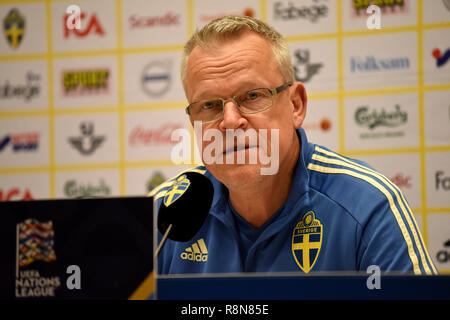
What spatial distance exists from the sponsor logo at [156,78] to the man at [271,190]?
3.61ft

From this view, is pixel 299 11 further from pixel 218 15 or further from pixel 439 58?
pixel 439 58

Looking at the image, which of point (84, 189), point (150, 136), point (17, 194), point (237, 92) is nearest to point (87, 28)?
point (150, 136)

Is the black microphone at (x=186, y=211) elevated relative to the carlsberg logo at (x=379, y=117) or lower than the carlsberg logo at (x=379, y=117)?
lower

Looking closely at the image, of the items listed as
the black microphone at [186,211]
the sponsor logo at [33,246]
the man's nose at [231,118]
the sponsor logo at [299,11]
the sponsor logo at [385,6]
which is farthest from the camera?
the sponsor logo at [299,11]

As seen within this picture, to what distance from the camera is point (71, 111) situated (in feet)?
8.32

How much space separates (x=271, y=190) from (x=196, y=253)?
0.88ft

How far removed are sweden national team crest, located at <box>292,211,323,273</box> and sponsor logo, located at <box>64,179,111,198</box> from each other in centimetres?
148

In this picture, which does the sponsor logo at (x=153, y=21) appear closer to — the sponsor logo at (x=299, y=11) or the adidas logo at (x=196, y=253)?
the sponsor logo at (x=299, y=11)

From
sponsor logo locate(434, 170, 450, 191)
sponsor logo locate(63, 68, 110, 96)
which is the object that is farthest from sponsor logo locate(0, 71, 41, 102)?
sponsor logo locate(434, 170, 450, 191)

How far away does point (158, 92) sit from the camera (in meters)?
2.51

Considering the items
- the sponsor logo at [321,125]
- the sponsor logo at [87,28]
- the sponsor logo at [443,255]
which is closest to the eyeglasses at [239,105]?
the sponsor logo at [321,125]

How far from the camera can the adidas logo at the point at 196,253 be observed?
128cm

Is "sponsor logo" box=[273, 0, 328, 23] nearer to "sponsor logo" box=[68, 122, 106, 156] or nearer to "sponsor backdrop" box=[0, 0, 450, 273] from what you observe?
"sponsor backdrop" box=[0, 0, 450, 273]
